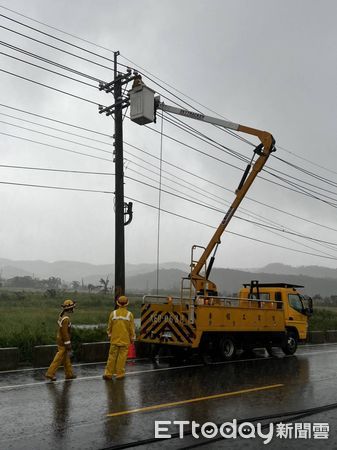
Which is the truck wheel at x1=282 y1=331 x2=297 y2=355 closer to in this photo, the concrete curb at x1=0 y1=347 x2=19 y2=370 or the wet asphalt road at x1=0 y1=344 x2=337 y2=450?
the wet asphalt road at x1=0 y1=344 x2=337 y2=450

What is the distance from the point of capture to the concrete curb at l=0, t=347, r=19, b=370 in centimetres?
1118

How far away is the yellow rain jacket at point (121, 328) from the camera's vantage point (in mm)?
9973

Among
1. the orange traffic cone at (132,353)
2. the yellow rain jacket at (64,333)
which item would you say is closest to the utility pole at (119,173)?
the orange traffic cone at (132,353)

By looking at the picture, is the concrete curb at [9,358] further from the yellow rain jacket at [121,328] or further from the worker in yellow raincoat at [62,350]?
the yellow rain jacket at [121,328]

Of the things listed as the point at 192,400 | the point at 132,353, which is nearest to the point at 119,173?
the point at 132,353

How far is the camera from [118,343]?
390 inches

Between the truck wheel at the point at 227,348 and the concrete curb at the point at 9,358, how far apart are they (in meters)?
5.32

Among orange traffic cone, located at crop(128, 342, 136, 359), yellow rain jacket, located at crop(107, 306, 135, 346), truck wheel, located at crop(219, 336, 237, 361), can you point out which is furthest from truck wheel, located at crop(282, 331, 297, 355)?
yellow rain jacket, located at crop(107, 306, 135, 346)

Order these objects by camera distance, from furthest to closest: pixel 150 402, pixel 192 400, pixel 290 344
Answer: pixel 290 344
pixel 192 400
pixel 150 402

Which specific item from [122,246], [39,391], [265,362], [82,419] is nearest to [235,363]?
[265,362]

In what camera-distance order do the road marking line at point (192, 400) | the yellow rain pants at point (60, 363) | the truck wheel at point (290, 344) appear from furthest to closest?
the truck wheel at point (290, 344), the yellow rain pants at point (60, 363), the road marking line at point (192, 400)

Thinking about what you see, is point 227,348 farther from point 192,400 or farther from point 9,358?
point 9,358

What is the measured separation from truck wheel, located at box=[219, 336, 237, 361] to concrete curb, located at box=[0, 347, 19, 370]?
17.5ft

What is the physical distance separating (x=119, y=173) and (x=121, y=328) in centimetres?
662
